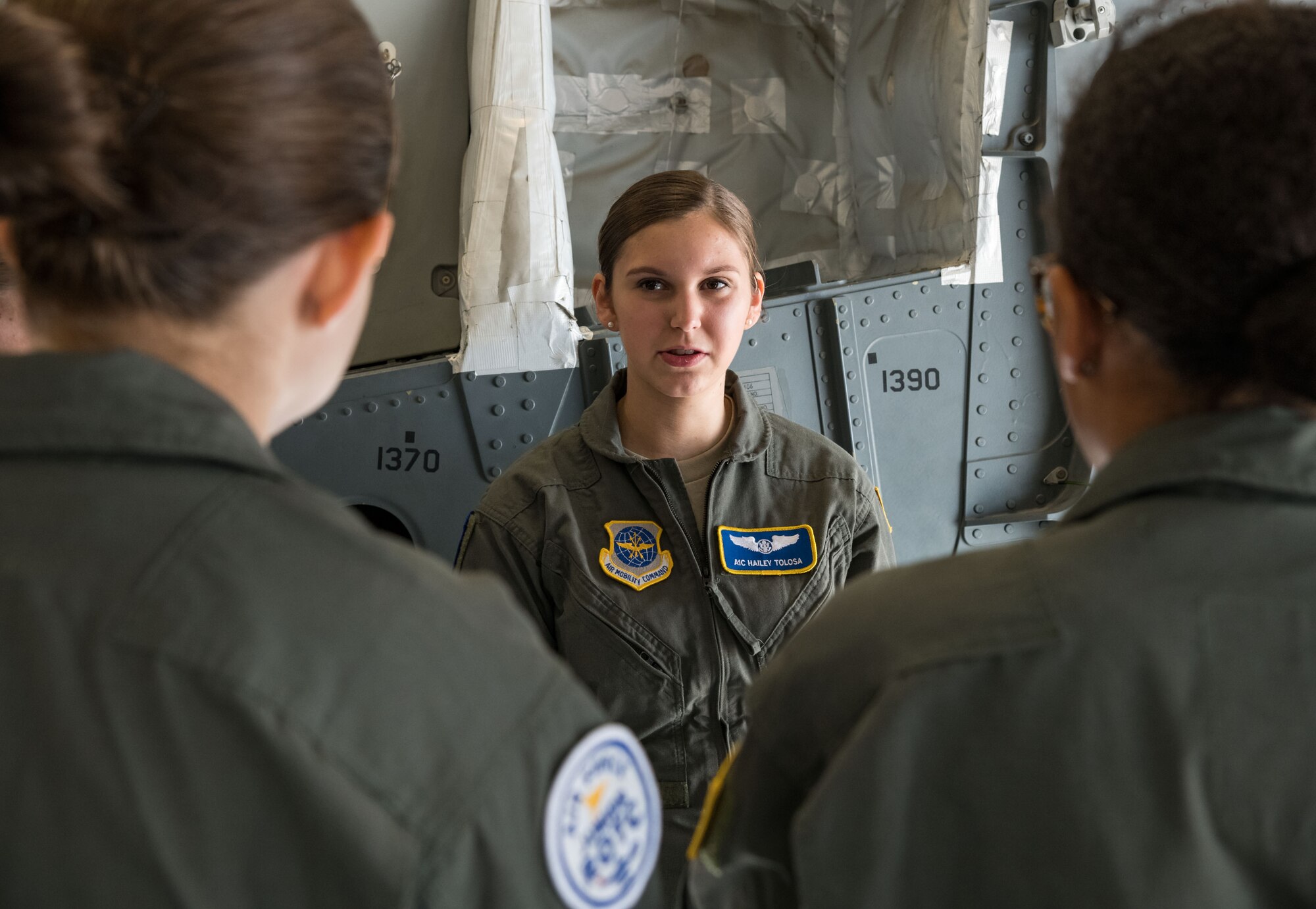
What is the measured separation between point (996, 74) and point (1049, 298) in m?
2.15

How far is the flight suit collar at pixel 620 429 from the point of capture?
1730mm

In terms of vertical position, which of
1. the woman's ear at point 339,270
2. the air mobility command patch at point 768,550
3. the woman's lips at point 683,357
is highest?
the woman's ear at point 339,270

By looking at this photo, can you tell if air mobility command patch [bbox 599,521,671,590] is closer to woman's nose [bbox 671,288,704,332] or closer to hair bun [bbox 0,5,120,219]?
woman's nose [bbox 671,288,704,332]

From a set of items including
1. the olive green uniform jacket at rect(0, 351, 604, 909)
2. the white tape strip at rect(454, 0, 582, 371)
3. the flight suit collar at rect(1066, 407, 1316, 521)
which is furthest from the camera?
the white tape strip at rect(454, 0, 582, 371)

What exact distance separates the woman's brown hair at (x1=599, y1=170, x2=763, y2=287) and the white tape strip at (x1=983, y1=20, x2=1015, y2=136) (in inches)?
45.6

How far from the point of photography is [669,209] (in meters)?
1.82

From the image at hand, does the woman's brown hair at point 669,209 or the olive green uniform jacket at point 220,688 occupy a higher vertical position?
the woman's brown hair at point 669,209

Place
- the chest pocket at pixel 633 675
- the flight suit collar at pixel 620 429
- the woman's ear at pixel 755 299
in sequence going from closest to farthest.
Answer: the chest pocket at pixel 633 675
the flight suit collar at pixel 620 429
the woman's ear at pixel 755 299

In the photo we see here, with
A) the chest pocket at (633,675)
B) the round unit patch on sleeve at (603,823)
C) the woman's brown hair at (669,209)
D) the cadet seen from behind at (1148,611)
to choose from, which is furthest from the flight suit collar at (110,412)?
the woman's brown hair at (669,209)

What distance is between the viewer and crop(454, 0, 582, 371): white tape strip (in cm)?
247

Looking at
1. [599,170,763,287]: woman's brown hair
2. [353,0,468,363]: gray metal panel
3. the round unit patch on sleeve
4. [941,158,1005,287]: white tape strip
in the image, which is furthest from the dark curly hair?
[353,0,468,363]: gray metal panel

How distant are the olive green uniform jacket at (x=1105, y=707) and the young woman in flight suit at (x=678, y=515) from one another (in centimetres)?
85

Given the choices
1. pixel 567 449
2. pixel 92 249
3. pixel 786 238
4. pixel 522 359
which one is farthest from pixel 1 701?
pixel 786 238

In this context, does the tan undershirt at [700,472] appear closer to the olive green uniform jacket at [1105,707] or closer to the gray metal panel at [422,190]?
the olive green uniform jacket at [1105,707]
